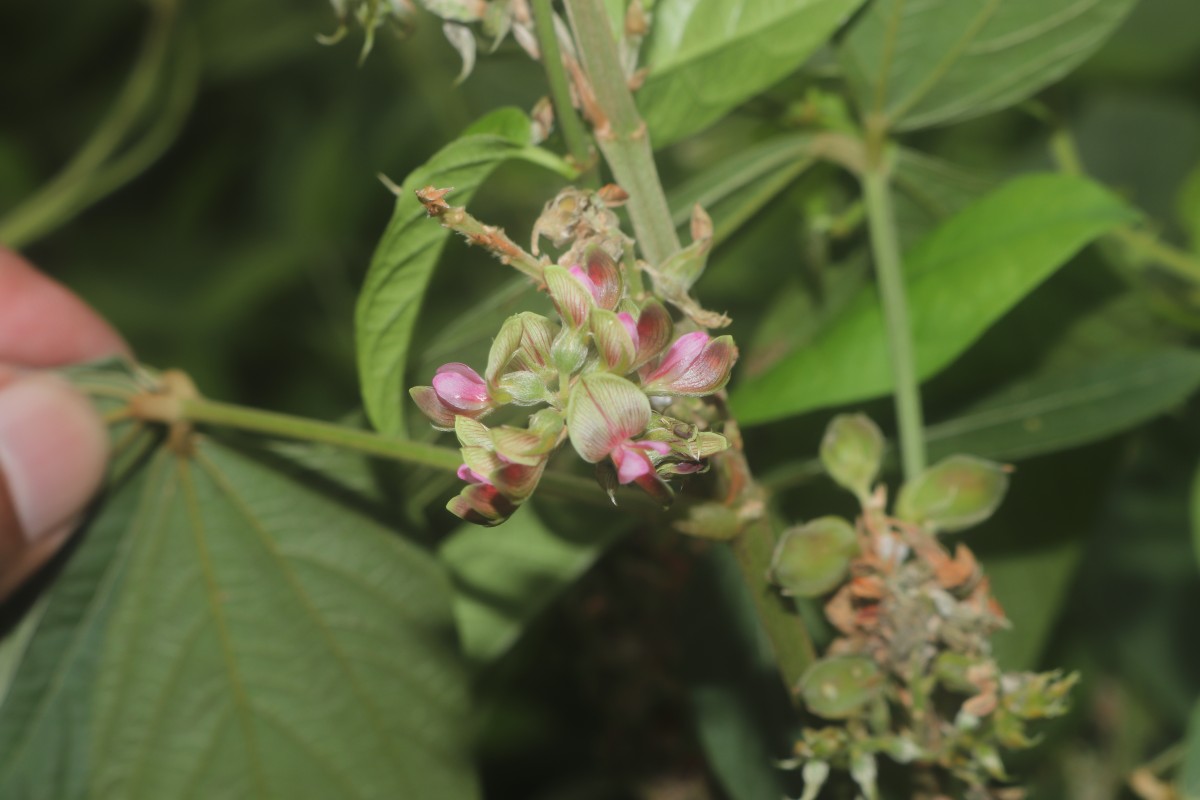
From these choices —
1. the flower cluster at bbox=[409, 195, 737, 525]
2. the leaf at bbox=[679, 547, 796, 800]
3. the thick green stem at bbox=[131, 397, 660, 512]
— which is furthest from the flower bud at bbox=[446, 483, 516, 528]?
the leaf at bbox=[679, 547, 796, 800]

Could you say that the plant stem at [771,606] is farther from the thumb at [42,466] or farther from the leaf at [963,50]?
the thumb at [42,466]

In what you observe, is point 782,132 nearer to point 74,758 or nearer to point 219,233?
point 74,758

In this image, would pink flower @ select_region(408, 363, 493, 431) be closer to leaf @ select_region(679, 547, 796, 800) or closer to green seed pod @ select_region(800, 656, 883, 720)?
green seed pod @ select_region(800, 656, 883, 720)

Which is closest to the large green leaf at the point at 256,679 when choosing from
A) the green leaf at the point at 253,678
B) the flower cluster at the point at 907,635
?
the green leaf at the point at 253,678

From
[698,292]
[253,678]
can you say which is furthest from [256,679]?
[698,292]

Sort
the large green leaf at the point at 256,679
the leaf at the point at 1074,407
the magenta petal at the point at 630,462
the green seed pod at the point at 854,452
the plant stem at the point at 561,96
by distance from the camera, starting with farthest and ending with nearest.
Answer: the large green leaf at the point at 256,679 → the leaf at the point at 1074,407 → the green seed pod at the point at 854,452 → the plant stem at the point at 561,96 → the magenta petal at the point at 630,462

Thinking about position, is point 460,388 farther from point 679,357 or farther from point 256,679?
point 256,679

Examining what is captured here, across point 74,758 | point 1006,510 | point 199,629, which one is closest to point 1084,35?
point 1006,510
